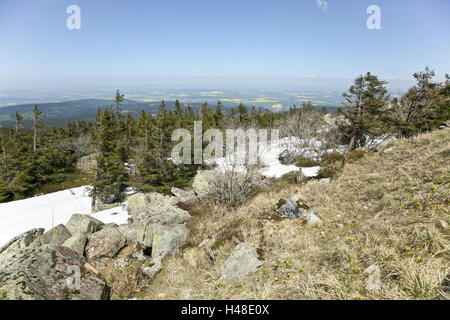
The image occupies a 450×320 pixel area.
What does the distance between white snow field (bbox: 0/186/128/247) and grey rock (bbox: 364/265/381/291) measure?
60.7ft

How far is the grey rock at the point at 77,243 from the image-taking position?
9850mm

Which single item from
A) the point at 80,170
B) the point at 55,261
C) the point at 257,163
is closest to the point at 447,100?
the point at 257,163

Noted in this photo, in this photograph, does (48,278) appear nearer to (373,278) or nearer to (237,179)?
(373,278)

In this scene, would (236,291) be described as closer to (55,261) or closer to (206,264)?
(206,264)

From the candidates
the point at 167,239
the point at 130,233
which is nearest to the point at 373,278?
the point at 167,239

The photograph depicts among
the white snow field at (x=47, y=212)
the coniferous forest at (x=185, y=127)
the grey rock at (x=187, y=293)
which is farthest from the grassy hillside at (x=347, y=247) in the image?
the white snow field at (x=47, y=212)

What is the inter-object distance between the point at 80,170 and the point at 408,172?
53634mm

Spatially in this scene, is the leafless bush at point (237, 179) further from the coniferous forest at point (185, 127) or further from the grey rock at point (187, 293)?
the coniferous forest at point (185, 127)

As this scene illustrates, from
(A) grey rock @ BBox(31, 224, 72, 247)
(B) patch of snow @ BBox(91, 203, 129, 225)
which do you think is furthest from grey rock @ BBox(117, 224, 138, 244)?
(B) patch of snow @ BBox(91, 203, 129, 225)

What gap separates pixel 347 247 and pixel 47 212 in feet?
109

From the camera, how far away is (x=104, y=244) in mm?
10320

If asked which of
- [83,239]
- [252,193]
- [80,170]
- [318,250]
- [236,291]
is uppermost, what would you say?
[318,250]

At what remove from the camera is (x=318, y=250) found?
4.68 meters

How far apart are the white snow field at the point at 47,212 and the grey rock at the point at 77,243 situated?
7.71 m
